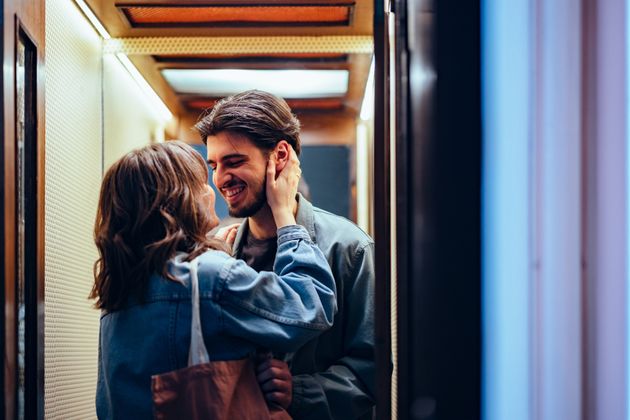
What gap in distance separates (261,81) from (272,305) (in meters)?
1.85

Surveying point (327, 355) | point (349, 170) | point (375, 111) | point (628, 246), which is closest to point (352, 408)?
A: point (327, 355)

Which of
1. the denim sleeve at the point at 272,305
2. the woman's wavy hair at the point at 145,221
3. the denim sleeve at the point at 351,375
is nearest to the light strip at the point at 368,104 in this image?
the denim sleeve at the point at 351,375

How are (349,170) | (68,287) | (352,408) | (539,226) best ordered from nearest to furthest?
(539,226) < (352,408) < (68,287) < (349,170)

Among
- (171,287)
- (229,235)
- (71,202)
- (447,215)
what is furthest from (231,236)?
(447,215)

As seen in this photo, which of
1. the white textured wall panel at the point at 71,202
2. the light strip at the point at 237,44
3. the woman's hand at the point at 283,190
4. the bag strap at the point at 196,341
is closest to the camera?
the bag strap at the point at 196,341

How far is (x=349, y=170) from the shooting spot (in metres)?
3.84

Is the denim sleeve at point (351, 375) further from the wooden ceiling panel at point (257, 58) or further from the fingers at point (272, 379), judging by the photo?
the wooden ceiling panel at point (257, 58)

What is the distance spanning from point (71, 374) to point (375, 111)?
4.72 feet

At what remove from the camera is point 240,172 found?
252cm

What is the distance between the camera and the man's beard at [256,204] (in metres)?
2.50

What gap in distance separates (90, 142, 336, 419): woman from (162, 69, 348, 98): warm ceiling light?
1441mm

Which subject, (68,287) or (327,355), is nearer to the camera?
(327,355)

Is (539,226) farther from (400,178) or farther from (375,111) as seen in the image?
(375,111)

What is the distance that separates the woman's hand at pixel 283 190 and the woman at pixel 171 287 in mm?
190
